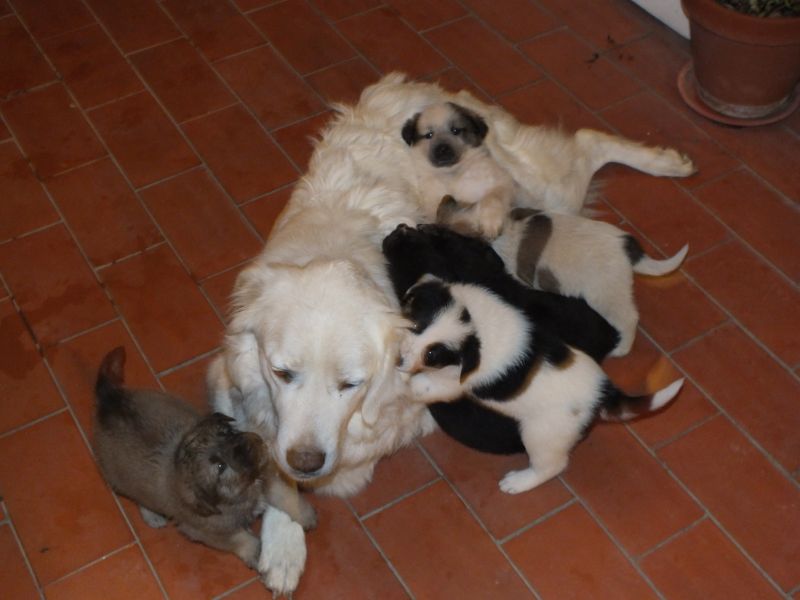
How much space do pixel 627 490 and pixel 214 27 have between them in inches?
121

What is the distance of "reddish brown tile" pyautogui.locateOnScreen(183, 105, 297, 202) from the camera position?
12.2 ft

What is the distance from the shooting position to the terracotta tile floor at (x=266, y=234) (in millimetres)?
2717

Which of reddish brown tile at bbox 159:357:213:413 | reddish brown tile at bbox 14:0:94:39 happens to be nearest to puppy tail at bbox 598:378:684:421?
reddish brown tile at bbox 159:357:213:413

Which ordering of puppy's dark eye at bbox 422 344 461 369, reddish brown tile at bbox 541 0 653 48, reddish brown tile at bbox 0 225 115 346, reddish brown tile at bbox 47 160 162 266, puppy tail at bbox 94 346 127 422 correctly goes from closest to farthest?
puppy's dark eye at bbox 422 344 461 369
puppy tail at bbox 94 346 127 422
reddish brown tile at bbox 0 225 115 346
reddish brown tile at bbox 47 160 162 266
reddish brown tile at bbox 541 0 653 48

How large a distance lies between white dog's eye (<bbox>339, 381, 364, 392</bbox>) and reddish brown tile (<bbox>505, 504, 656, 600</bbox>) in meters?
0.86

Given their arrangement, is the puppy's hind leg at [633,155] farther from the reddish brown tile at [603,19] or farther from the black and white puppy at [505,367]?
the black and white puppy at [505,367]

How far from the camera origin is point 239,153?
12.6 ft

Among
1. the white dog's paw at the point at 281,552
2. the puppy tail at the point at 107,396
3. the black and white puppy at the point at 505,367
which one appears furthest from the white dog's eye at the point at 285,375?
the white dog's paw at the point at 281,552

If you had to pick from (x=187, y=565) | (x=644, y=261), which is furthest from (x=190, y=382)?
(x=644, y=261)

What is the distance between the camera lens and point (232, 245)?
11.5ft

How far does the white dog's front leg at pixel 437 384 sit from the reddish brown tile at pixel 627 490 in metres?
0.60

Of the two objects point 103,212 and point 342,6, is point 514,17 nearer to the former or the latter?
point 342,6

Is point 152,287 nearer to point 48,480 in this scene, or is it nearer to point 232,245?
point 232,245

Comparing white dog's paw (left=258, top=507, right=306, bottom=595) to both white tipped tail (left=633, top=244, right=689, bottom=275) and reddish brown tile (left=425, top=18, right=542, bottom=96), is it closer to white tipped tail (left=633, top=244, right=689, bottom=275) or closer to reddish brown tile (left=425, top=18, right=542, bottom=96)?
white tipped tail (left=633, top=244, right=689, bottom=275)
